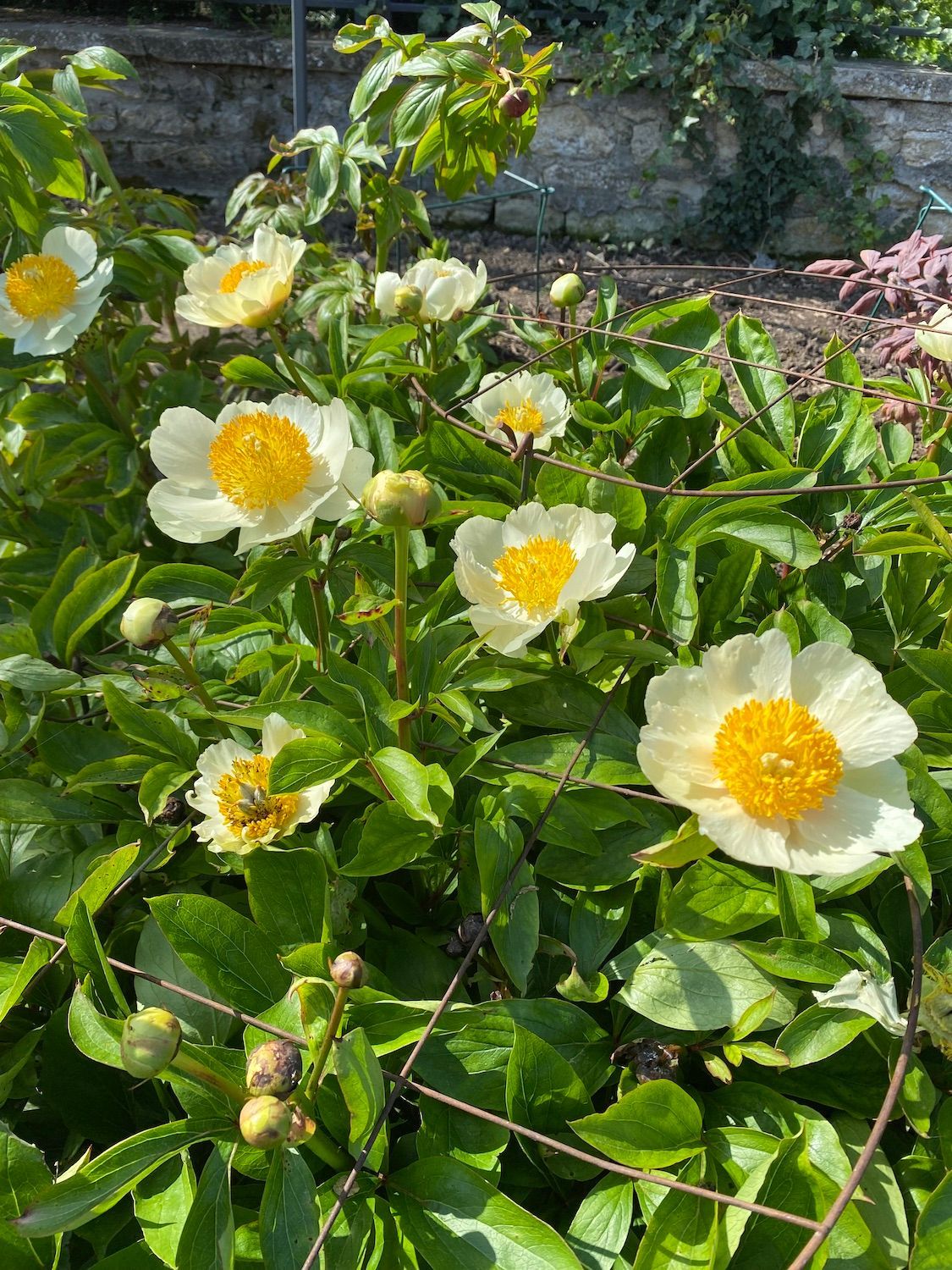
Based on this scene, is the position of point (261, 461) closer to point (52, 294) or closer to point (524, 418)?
point (524, 418)

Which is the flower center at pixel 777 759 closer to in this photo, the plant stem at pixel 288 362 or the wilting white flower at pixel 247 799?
the wilting white flower at pixel 247 799

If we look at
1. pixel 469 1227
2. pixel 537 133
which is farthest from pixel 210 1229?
pixel 537 133

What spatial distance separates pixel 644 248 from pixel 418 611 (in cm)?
331

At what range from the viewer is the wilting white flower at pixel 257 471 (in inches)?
33.0

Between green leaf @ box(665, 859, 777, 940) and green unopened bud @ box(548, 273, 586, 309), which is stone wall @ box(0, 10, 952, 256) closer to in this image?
green unopened bud @ box(548, 273, 586, 309)

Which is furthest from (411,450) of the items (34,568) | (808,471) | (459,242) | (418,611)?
(459,242)

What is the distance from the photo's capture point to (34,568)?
127cm

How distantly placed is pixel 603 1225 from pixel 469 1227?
9 cm

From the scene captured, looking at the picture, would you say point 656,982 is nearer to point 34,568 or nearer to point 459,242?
point 34,568

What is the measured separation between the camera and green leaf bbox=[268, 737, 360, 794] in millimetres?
723

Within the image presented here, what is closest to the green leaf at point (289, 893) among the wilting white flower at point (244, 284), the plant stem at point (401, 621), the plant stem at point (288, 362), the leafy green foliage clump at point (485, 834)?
the leafy green foliage clump at point (485, 834)

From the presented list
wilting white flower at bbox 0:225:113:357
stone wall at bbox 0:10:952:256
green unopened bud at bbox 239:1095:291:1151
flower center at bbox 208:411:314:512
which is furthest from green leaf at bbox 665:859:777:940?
stone wall at bbox 0:10:952:256

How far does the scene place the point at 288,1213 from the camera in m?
0.60

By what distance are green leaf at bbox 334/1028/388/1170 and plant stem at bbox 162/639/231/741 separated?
1.11ft
